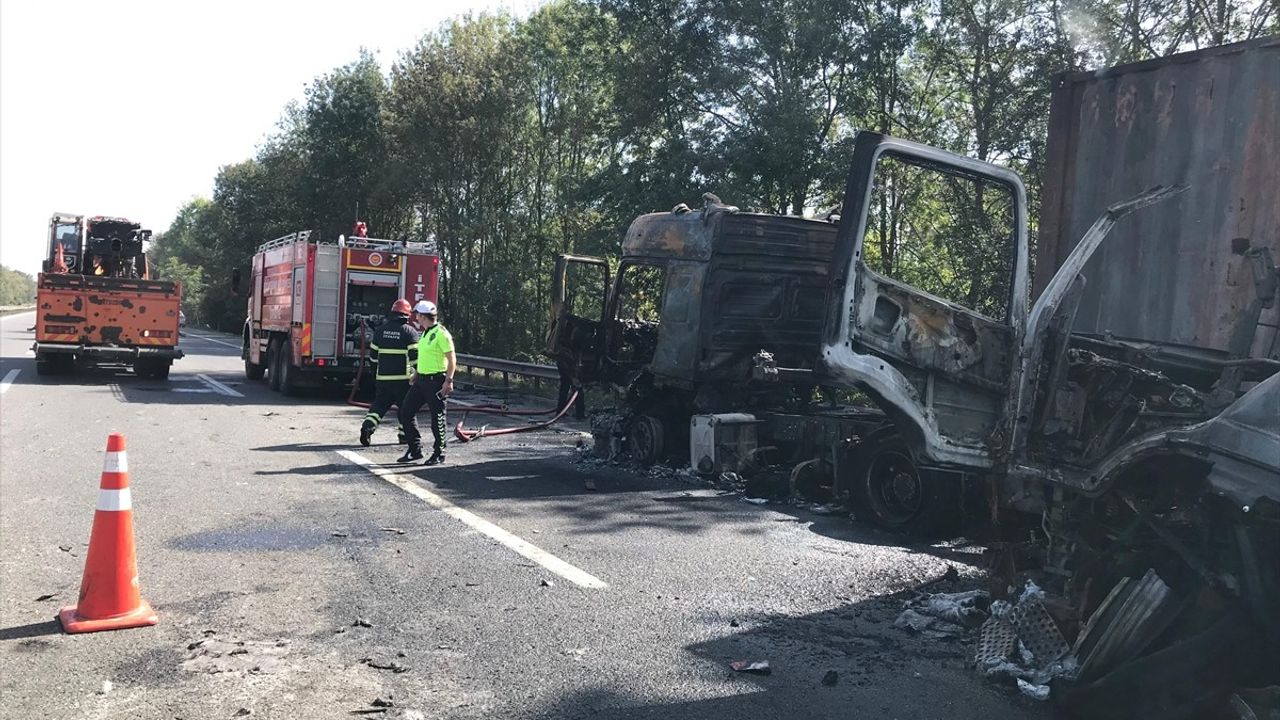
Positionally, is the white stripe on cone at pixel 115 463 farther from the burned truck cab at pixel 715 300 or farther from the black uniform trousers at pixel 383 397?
the black uniform trousers at pixel 383 397

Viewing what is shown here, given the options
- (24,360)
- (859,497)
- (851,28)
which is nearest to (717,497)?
(859,497)

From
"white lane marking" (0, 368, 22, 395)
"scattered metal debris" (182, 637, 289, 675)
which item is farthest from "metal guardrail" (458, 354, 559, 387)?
"scattered metal debris" (182, 637, 289, 675)

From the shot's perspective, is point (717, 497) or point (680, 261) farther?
point (680, 261)

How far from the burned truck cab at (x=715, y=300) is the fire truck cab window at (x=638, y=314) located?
0.02 m

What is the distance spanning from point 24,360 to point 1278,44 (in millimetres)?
26799

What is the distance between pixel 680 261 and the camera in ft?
31.9

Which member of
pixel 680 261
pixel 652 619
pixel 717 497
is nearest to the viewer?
pixel 652 619

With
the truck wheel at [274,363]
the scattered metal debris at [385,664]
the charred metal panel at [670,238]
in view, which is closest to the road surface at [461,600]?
the scattered metal debris at [385,664]

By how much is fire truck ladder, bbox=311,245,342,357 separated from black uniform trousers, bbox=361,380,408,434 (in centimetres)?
640

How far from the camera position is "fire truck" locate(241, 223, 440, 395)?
16906mm

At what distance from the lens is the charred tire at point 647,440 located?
33.2 ft

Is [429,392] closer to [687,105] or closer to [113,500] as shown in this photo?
[113,500]

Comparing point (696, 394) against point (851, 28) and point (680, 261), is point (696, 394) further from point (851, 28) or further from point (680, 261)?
point (851, 28)

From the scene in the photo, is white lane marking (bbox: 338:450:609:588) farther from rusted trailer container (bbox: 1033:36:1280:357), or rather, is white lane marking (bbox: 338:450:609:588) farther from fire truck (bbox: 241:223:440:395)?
fire truck (bbox: 241:223:440:395)
